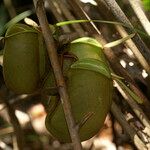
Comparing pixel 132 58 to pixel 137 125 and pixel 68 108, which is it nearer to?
pixel 137 125

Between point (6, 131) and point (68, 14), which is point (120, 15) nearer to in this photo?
point (68, 14)

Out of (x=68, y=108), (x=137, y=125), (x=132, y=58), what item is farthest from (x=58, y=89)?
(x=132, y=58)

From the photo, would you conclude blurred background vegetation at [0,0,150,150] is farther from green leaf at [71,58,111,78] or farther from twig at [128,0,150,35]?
green leaf at [71,58,111,78]

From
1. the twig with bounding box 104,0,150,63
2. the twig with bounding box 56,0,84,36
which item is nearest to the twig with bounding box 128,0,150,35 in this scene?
the twig with bounding box 104,0,150,63

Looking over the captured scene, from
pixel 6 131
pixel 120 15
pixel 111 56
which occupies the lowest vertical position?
pixel 6 131

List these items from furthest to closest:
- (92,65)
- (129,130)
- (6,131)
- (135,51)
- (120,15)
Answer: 1. (6,131)
2. (129,130)
3. (135,51)
4. (120,15)
5. (92,65)

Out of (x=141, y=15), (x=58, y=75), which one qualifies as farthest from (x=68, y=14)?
(x=58, y=75)

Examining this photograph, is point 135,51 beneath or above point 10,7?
beneath
